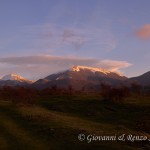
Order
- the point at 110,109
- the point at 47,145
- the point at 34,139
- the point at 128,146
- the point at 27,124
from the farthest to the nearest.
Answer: the point at 110,109
the point at 27,124
the point at 34,139
the point at 47,145
the point at 128,146

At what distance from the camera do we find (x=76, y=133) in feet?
84.5

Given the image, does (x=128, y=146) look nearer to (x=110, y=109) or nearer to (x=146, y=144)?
(x=146, y=144)

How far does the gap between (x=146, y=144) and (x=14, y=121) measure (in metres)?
16.3

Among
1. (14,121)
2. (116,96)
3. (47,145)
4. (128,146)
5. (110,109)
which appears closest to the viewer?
(128,146)

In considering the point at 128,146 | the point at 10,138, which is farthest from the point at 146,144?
the point at 10,138

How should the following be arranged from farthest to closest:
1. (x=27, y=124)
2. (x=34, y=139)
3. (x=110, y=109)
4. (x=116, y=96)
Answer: (x=116, y=96) < (x=110, y=109) < (x=27, y=124) < (x=34, y=139)

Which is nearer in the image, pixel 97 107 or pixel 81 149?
pixel 81 149

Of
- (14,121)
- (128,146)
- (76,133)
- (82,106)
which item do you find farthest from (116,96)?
(128,146)

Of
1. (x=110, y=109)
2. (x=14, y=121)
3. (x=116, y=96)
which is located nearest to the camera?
(x=14, y=121)

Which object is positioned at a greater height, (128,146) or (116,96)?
(116,96)

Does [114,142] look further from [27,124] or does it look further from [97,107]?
[97,107]

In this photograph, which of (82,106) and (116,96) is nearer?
(82,106)

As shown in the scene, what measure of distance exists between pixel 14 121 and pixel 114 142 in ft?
48.9

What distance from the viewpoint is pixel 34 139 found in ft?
81.5
